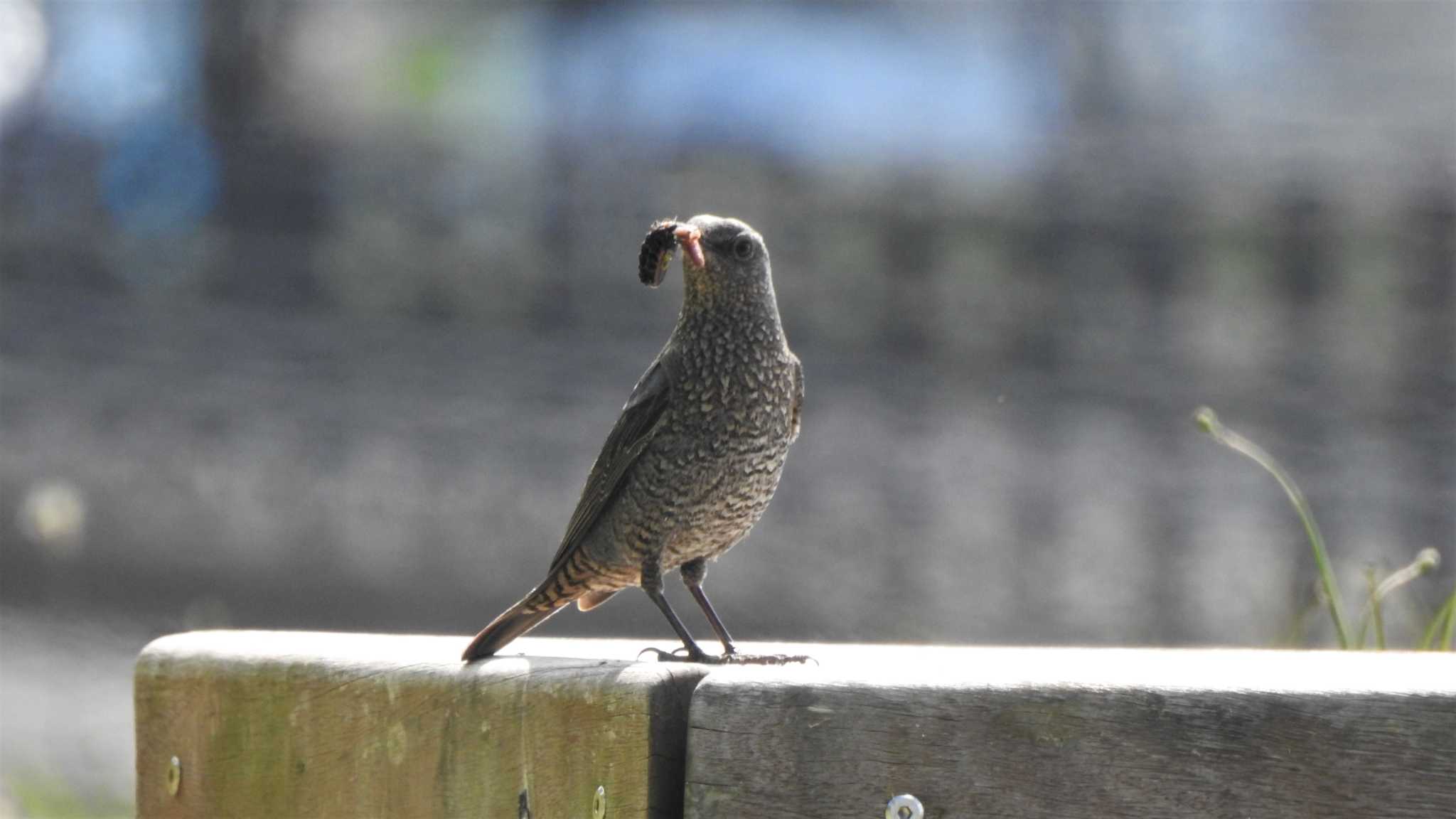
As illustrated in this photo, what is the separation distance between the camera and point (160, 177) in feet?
38.0

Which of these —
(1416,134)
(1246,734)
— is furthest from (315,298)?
(1246,734)

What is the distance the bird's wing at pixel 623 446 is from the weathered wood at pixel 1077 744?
988 millimetres

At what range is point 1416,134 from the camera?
13.4m

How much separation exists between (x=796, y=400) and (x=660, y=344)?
7661 mm

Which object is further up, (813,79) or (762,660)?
(813,79)

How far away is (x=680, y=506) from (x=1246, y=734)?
1.19 metres

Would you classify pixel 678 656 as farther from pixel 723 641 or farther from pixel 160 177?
pixel 160 177

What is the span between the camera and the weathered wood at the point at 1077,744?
200 centimetres

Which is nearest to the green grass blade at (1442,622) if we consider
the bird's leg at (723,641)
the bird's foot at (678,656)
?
the bird's leg at (723,641)

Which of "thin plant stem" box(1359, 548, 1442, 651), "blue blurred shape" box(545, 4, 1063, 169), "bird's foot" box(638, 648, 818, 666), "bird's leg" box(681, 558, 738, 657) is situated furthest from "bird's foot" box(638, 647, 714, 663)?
"blue blurred shape" box(545, 4, 1063, 169)

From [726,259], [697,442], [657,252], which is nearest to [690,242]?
[657,252]

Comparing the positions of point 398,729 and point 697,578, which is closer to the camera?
point 398,729

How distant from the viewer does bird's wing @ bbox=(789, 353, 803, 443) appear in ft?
10.3

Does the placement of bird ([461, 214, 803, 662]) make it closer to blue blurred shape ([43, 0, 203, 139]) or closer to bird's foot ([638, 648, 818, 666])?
bird's foot ([638, 648, 818, 666])
